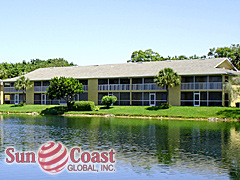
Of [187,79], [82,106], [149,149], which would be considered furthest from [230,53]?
[149,149]

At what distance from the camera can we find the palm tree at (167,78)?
55500mm

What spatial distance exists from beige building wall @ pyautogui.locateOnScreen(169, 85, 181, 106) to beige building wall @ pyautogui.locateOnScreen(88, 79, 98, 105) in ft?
45.5

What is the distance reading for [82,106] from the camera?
58.7m

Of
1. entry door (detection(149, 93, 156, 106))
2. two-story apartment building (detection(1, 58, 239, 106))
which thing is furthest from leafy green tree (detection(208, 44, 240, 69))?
entry door (detection(149, 93, 156, 106))

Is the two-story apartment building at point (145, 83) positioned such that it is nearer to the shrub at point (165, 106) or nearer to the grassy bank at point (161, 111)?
the shrub at point (165, 106)

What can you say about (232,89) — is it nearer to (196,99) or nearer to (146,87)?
(196,99)

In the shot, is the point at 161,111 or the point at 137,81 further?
the point at 137,81

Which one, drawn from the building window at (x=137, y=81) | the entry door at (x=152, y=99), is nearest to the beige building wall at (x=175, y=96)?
the entry door at (x=152, y=99)

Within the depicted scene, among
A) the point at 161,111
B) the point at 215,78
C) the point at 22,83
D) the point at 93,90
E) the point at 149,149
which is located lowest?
the point at 149,149

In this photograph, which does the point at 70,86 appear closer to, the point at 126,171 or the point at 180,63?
the point at 180,63

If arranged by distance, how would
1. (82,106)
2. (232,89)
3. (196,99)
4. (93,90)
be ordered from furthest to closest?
1. (93,90)
2. (82,106)
3. (196,99)
4. (232,89)

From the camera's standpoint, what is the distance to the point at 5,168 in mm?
18906

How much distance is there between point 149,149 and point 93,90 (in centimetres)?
4190

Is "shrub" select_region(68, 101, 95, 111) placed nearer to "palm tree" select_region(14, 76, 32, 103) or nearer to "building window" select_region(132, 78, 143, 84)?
"building window" select_region(132, 78, 143, 84)
